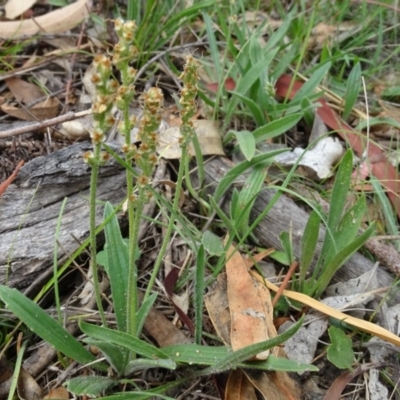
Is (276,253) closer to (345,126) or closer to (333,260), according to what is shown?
(333,260)

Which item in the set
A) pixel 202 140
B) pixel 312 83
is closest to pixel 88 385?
pixel 202 140

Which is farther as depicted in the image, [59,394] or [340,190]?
[340,190]

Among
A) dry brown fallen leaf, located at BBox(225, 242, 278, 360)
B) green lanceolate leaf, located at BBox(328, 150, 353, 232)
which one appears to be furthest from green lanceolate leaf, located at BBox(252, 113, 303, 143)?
dry brown fallen leaf, located at BBox(225, 242, 278, 360)

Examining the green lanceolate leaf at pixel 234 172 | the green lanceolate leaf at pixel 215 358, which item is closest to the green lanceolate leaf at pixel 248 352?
the green lanceolate leaf at pixel 215 358

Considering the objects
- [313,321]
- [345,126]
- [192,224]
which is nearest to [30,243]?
[192,224]

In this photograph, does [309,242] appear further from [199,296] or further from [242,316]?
[199,296]
